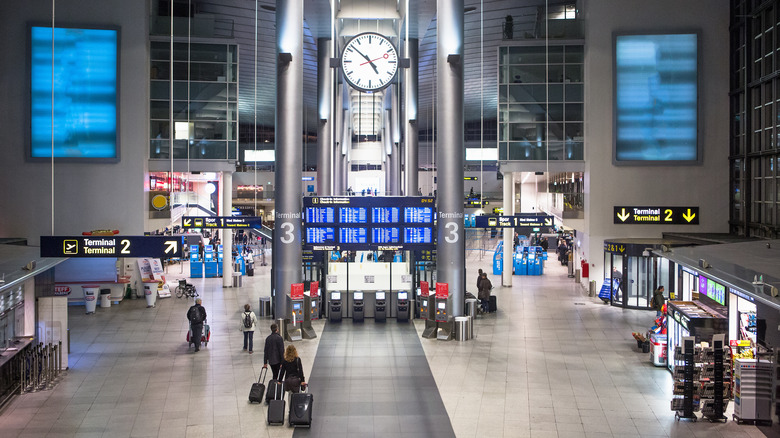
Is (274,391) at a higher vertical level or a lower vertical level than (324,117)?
lower

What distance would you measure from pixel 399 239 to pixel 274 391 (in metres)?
8.56

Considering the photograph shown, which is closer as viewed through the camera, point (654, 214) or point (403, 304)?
point (403, 304)

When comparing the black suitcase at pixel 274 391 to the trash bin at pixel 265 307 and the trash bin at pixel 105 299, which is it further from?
the trash bin at pixel 105 299

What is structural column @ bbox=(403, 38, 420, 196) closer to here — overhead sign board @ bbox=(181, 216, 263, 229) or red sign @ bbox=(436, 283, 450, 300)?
overhead sign board @ bbox=(181, 216, 263, 229)

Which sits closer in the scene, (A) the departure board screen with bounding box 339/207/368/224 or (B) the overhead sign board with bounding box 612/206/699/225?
(A) the departure board screen with bounding box 339/207/368/224

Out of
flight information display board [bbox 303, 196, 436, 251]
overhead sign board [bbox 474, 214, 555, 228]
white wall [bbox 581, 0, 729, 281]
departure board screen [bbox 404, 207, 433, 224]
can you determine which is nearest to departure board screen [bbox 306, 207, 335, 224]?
flight information display board [bbox 303, 196, 436, 251]

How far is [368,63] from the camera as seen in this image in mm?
21766

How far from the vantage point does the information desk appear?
13523 mm

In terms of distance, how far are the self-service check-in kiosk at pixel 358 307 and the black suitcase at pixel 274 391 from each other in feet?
30.5

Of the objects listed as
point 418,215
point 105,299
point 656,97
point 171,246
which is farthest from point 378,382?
point 656,97

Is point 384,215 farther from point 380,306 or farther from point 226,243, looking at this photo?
point 226,243

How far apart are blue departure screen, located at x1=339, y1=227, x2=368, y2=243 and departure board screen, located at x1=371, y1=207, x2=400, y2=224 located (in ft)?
1.48

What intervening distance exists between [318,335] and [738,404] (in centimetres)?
1132

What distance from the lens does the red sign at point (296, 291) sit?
66.2 feet
